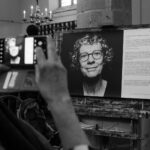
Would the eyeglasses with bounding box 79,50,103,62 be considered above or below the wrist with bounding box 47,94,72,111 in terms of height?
below

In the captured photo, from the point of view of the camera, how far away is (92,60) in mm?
3816

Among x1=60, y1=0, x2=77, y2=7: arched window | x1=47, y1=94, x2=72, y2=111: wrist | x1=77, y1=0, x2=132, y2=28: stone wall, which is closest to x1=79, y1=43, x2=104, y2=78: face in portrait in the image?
x1=77, y1=0, x2=132, y2=28: stone wall

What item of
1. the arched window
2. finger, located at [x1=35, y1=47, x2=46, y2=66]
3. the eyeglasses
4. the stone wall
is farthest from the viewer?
the arched window

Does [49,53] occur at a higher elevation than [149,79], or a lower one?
higher

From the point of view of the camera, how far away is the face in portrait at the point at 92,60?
12.3ft

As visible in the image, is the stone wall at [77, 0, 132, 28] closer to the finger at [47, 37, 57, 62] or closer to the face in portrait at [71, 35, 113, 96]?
the face in portrait at [71, 35, 113, 96]

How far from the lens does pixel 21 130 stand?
24.2 inches

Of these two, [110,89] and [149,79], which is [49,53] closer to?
[149,79]

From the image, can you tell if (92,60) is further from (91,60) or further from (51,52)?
(51,52)

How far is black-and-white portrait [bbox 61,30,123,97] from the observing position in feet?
12.0

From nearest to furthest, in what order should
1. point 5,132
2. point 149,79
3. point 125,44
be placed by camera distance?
point 5,132
point 149,79
point 125,44

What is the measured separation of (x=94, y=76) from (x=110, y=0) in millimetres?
1767

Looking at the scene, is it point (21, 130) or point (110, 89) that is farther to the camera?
point (110, 89)

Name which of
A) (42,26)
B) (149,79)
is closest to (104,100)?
(149,79)
